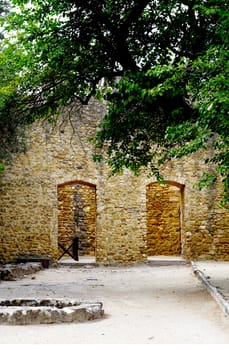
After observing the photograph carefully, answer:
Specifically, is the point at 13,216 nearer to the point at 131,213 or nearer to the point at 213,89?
the point at 131,213

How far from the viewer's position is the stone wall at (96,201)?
1498cm

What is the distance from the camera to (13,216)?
49.0 ft

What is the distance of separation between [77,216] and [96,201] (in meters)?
3.36

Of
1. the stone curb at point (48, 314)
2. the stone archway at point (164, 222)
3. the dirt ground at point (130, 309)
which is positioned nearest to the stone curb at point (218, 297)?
the dirt ground at point (130, 309)

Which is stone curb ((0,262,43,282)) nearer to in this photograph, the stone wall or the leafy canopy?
the stone wall

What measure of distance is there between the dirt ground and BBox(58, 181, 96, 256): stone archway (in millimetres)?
5493

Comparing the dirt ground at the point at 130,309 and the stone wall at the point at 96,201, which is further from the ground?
the stone wall at the point at 96,201

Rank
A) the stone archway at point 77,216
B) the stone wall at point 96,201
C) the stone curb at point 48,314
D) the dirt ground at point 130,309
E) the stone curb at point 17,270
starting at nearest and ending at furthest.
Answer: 1. the dirt ground at point 130,309
2. the stone curb at point 48,314
3. the stone curb at point 17,270
4. the stone wall at point 96,201
5. the stone archway at point 77,216

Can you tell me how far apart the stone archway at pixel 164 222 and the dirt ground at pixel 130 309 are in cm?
587

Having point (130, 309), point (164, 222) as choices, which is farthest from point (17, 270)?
point (164, 222)

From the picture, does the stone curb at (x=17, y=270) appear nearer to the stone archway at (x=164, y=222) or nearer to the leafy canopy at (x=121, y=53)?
the leafy canopy at (x=121, y=53)

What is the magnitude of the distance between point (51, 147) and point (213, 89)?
9.73 metres


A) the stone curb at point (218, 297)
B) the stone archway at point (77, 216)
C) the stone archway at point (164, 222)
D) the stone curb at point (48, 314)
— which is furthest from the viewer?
the stone archway at point (164, 222)

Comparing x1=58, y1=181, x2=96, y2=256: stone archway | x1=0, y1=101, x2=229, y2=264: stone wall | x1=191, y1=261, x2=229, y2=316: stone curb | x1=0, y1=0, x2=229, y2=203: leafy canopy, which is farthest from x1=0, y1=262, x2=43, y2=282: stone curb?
x1=58, y1=181, x2=96, y2=256: stone archway
